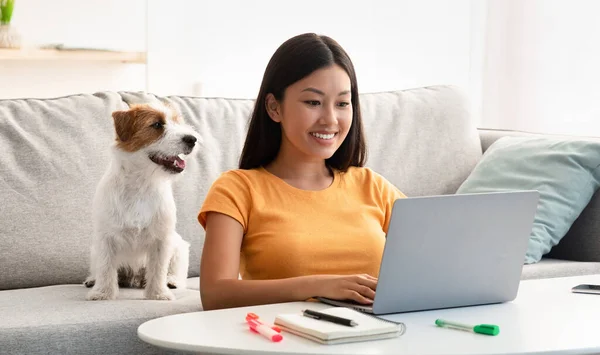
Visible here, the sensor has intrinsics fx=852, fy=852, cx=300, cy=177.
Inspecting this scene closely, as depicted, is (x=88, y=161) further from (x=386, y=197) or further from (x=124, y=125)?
(x=386, y=197)

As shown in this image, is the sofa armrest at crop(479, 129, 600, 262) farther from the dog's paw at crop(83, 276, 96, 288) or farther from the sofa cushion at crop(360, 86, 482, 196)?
the dog's paw at crop(83, 276, 96, 288)

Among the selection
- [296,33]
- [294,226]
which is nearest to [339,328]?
[294,226]

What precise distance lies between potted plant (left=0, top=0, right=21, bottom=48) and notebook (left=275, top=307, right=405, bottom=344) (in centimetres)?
320

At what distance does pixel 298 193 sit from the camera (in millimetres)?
1918

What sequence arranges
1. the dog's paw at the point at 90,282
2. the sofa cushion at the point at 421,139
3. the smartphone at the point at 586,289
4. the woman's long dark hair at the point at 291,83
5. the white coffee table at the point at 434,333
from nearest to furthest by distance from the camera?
the white coffee table at the point at 434,333 → the smartphone at the point at 586,289 → the woman's long dark hair at the point at 291,83 → the dog's paw at the point at 90,282 → the sofa cushion at the point at 421,139

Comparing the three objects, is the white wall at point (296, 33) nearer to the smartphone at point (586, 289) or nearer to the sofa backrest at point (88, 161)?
the sofa backrest at point (88, 161)

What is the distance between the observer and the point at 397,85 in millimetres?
5027

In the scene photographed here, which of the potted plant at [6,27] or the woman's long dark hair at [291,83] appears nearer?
the woman's long dark hair at [291,83]

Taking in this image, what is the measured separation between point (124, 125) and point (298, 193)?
2.02 feet

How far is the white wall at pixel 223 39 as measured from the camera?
425 centimetres

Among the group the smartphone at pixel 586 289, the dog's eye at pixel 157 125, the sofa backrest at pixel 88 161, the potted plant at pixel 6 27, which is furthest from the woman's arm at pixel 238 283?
the potted plant at pixel 6 27

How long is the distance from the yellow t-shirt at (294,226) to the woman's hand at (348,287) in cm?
29

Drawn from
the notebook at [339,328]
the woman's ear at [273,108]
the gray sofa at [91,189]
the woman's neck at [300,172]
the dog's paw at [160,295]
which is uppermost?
the woman's ear at [273,108]

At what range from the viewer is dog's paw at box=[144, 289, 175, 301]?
2279mm
